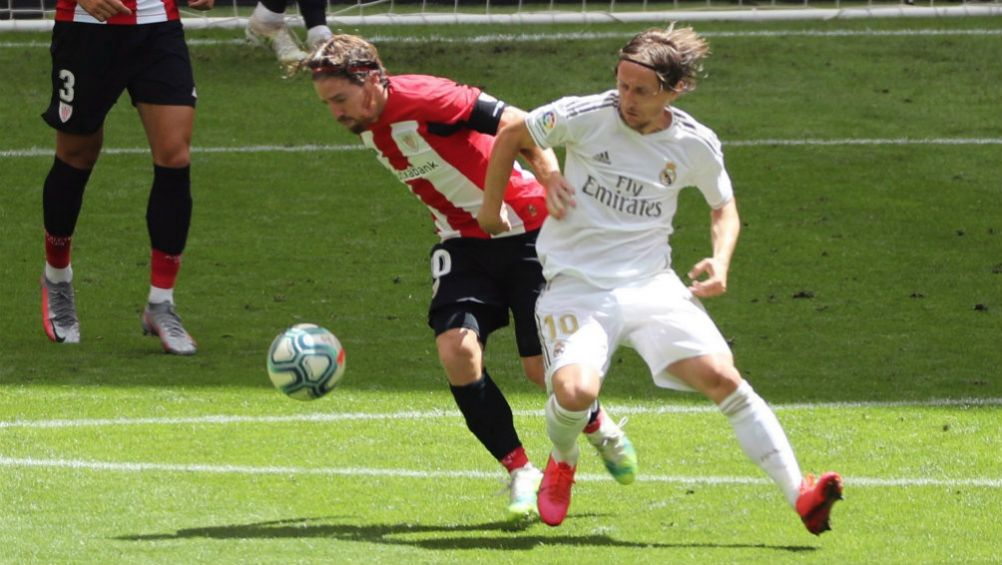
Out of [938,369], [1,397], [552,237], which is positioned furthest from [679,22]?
[552,237]

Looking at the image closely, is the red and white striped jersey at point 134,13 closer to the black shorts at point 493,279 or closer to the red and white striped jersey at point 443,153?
the red and white striped jersey at point 443,153

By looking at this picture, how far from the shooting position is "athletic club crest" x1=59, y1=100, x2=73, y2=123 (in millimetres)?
8031

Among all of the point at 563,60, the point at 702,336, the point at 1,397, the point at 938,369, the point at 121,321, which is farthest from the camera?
the point at 563,60

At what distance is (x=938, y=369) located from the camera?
7910mm

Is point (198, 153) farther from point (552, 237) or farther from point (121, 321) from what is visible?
point (552, 237)

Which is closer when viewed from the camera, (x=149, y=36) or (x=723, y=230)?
(x=723, y=230)

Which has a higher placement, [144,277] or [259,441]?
[259,441]

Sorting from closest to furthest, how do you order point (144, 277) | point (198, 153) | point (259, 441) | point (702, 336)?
point (702, 336)
point (259, 441)
point (144, 277)
point (198, 153)

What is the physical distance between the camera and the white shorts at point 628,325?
211 inches

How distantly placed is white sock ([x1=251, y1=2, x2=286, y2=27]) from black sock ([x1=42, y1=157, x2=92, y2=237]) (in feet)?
15.4

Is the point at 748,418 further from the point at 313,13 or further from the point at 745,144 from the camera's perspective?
the point at 745,144

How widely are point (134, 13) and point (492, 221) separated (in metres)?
2.94

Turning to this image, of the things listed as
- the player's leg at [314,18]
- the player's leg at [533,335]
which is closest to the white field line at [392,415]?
the player's leg at [533,335]

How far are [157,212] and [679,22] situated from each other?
7492mm
